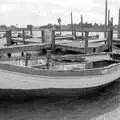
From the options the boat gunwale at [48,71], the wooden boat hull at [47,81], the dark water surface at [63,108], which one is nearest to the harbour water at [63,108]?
the dark water surface at [63,108]

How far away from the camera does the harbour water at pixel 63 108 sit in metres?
9.21

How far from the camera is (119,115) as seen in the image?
9586mm

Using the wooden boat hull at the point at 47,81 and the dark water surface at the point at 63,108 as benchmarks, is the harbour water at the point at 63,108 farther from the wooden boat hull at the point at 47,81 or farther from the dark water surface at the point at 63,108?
the wooden boat hull at the point at 47,81

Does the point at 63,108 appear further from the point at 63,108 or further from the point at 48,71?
the point at 48,71

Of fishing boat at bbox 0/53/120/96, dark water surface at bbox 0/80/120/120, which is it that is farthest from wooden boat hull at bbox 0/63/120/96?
dark water surface at bbox 0/80/120/120

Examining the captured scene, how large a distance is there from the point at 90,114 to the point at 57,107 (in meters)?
1.59

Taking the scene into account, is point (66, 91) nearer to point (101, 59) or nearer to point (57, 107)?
point (57, 107)

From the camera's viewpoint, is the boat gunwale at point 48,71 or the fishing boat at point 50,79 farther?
the fishing boat at point 50,79

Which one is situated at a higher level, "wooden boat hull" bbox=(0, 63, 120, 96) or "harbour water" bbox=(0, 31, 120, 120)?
"wooden boat hull" bbox=(0, 63, 120, 96)

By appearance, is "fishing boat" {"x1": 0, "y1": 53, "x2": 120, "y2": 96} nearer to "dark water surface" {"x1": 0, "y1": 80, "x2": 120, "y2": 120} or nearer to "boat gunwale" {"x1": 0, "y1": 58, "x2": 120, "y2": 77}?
"boat gunwale" {"x1": 0, "y1": 58, "x2": 120, "y2": 77}

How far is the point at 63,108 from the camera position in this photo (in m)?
9.93

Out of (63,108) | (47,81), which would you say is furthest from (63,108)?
(47,81)

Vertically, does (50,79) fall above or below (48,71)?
below

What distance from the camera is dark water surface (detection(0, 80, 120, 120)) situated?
921 cm
